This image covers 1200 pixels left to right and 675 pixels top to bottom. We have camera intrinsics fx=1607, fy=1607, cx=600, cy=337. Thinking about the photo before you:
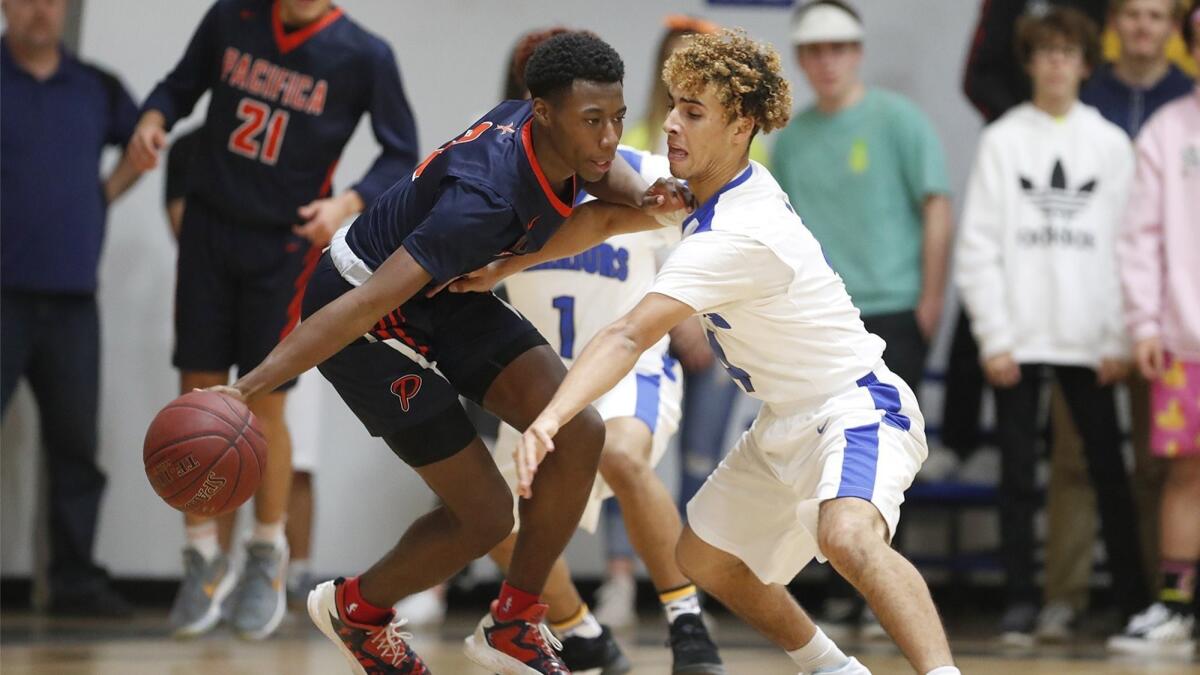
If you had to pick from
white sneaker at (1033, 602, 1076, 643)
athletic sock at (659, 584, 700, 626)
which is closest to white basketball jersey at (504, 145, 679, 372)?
athletic sock at (659, 584, 700, 626)

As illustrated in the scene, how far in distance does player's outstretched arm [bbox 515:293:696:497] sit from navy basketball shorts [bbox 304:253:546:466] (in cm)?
53

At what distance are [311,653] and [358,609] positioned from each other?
148 centimetres

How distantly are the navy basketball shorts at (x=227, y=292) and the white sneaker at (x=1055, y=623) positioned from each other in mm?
3265

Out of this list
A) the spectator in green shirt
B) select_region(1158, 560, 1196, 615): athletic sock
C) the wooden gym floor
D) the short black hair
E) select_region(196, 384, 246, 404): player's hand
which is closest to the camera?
select_region(196, 384, 246, 404): player's hand

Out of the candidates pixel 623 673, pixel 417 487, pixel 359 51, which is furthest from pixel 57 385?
pixel 623 673

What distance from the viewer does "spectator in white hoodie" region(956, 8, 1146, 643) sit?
6574mm

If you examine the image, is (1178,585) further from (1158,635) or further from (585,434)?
(585,434)

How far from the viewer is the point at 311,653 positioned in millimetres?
5590

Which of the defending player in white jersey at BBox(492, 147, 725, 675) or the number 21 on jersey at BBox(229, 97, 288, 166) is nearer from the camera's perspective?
the defending player in white jersey at BBox(492, 147, 725, 675)

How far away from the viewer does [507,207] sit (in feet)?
12.6

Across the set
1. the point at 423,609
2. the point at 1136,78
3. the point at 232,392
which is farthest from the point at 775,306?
the point at 1136,78

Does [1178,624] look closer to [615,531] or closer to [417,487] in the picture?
[615,531]

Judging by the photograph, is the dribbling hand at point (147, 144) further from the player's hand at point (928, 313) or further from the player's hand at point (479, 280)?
the player's hand at point (928, 313)

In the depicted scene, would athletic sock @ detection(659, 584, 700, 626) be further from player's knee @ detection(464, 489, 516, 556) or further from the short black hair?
the short black hair
